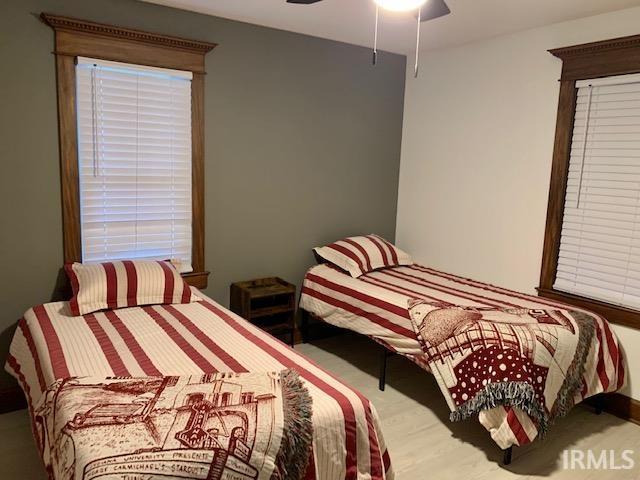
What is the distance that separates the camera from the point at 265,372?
78.8 inches

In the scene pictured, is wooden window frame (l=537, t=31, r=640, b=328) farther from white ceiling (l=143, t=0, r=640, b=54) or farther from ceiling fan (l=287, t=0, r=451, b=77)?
ceiling fan (l=287, t=0, r=451, b=77)

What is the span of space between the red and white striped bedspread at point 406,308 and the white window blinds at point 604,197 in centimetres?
25

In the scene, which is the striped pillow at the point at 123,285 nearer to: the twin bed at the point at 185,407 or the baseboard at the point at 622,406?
the twin bed at the point at 185,407

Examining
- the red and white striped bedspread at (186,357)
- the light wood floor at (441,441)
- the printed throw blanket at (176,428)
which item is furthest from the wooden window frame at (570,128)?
the printed throw blanket at (176,428)

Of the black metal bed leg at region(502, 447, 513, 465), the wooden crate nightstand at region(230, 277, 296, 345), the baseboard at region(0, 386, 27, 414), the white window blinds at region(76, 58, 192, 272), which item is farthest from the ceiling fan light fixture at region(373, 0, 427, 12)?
the baseboard at region(0, 386, 27, 414)

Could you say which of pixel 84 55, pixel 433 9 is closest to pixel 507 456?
pixel 433 9

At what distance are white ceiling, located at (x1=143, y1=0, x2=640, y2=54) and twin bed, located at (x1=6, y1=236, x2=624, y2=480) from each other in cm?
162

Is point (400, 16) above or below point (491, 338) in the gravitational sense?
above

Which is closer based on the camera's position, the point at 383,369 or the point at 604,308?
the point at 604,308

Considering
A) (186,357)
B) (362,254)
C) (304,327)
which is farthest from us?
(304,327)

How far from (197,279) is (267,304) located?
551 millimetres

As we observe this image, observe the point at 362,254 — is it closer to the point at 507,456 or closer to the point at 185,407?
the point at 507,456

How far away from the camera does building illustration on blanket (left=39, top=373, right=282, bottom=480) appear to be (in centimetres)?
145

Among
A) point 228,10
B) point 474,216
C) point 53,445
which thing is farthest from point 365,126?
point 53,445
